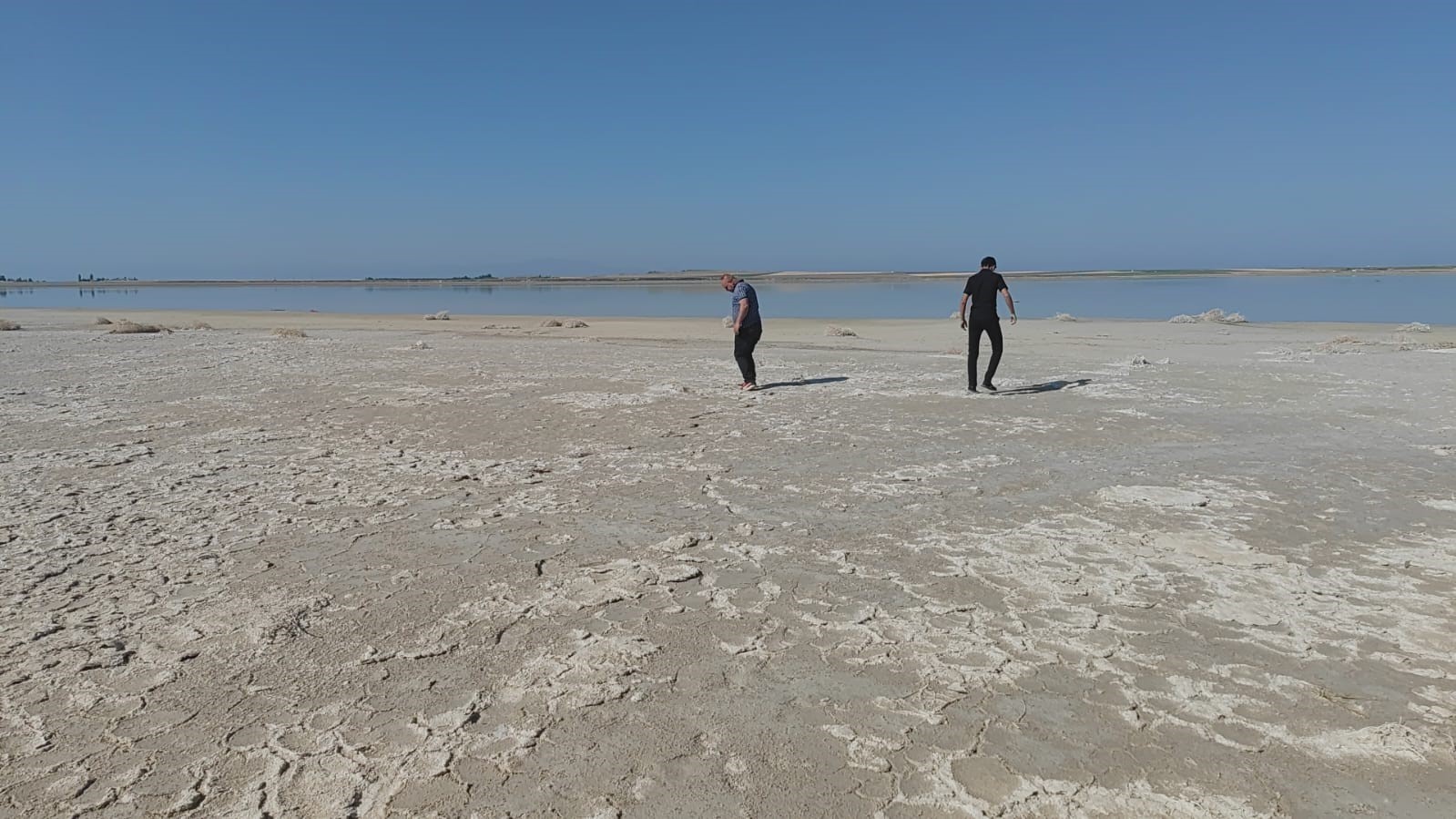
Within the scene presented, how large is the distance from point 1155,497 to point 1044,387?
225 inches

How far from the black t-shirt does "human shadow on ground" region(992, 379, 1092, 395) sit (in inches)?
38.9

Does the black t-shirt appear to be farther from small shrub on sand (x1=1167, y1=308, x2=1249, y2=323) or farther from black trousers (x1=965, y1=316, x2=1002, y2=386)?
small shrub on sand (x1=1167, y1=308, x2=1249, y2=323)

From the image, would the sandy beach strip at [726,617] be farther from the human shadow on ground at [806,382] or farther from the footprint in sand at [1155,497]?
the human shadow on ground at [806,382]

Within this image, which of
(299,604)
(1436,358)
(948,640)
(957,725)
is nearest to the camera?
(957,725)

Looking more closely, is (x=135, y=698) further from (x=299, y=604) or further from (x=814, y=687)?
(x=814, y=687)

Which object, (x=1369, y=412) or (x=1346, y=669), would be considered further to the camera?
(x=1369, y=412)

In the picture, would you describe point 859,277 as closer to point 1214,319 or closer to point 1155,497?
point 1214,319

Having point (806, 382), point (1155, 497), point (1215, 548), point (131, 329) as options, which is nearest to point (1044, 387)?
point (806, 382)

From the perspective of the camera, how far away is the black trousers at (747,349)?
10.8 meters

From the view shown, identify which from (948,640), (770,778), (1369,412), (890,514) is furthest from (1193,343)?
(770,778)

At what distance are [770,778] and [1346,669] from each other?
234cm

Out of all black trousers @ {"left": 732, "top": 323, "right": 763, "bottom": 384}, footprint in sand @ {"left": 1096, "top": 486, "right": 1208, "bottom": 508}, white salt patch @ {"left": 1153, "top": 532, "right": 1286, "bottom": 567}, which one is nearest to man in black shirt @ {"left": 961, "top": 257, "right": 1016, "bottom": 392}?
black trousers @ {"left": 732, "top": 323, "right": 763, "bottom": 384}

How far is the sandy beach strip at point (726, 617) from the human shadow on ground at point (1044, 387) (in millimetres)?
2176

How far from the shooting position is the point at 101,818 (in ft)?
7.75
